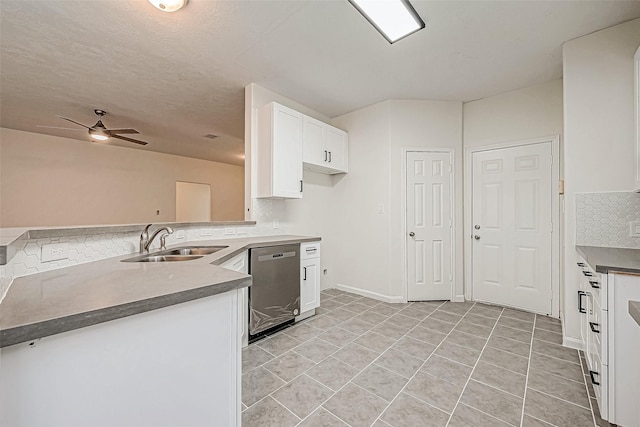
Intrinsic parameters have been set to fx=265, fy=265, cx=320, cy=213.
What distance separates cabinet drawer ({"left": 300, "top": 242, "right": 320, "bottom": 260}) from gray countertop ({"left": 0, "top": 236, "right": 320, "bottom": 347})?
5.08 ft

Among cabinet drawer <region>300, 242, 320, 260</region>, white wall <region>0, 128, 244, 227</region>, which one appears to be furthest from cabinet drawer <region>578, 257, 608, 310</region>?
white wall <region>0, 128, 244, 227</region>

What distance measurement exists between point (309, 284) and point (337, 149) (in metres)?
1.92

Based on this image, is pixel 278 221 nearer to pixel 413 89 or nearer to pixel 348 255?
pixel 348 255

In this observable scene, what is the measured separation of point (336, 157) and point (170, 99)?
2.40 meters

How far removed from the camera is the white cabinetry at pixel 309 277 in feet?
9.30

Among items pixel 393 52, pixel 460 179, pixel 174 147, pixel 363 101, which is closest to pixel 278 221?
pixel 363 101

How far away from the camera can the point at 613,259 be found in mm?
1583

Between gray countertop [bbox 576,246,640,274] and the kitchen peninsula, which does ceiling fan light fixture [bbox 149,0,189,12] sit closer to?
the kitchen peninsula

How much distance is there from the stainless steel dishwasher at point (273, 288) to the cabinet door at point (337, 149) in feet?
4.80

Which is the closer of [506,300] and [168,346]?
[168,346]

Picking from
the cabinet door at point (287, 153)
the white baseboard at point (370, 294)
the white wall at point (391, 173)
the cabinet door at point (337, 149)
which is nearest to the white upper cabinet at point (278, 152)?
the cabinet door at point (287, 153)

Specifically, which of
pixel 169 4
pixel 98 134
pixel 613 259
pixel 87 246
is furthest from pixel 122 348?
pixel 98 134

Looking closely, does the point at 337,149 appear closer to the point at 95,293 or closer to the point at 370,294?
the point at 370,294

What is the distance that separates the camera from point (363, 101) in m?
3.58
